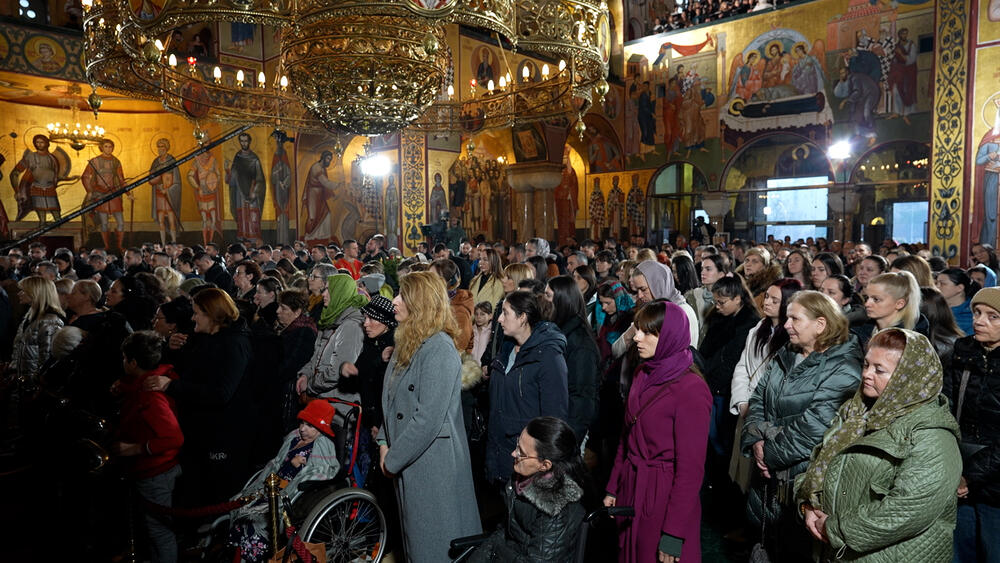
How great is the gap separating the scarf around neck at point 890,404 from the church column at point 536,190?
55.0 feet

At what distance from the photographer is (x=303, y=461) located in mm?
3514

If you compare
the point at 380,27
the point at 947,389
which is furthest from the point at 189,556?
the point at 947,389

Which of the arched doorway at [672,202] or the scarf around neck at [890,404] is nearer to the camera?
the scarf around neck at [890,404]

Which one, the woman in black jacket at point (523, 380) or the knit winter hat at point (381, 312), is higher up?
the knit winter hat at point (381, 312)

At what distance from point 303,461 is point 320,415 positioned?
0.28m

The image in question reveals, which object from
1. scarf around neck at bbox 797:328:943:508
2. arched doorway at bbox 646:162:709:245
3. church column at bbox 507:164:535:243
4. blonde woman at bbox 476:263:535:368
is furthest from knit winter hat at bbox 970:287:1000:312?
arched doorway at bbox 646:162:709:245

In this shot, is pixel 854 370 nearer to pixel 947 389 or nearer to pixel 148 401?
pixel 947 389

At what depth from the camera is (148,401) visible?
3555 millimetres

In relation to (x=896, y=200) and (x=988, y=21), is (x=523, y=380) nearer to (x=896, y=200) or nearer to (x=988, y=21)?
(x=988, y=21)

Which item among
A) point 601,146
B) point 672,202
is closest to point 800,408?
point 601,146

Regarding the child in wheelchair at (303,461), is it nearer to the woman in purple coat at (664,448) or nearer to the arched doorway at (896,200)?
the woman in purple coat at (664,448)

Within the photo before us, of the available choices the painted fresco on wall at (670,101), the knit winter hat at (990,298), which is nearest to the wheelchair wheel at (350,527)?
the knit winter hat at (990,298)

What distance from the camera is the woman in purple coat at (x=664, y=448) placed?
2.69 m

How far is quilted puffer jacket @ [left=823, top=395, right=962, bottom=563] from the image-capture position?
2.14 m
